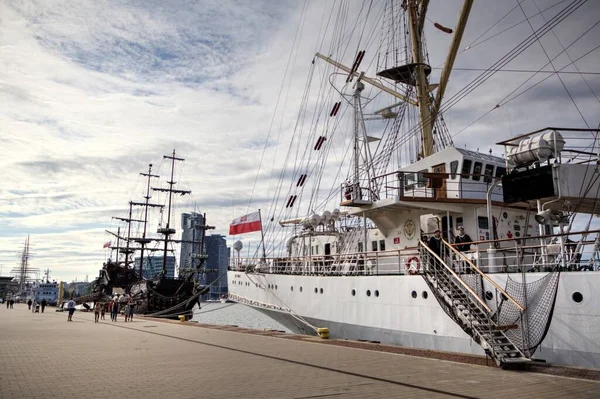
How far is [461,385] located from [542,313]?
432cm

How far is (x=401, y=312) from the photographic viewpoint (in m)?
14.7

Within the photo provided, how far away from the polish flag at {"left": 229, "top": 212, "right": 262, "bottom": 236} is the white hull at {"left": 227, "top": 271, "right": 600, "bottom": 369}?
2747mm

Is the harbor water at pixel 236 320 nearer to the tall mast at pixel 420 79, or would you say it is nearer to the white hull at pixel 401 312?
the white hull at pixel 401 312

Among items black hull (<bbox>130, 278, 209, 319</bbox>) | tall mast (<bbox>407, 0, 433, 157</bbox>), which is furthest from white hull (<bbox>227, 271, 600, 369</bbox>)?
black hull (<bbox>130, 278, 209, 319</bbox>)

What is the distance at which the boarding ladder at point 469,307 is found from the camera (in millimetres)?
10102

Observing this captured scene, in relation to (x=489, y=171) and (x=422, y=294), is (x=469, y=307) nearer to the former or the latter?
(x=422, y=294)

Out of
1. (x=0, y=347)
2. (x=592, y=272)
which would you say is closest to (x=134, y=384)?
(x=0, y=347)

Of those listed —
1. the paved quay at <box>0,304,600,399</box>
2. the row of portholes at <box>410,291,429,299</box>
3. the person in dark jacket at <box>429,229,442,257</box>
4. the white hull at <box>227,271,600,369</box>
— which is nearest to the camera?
the paved quay at <box>0,304,600,399</box>

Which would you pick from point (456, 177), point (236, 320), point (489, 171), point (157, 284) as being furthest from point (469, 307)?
point (236, 320)

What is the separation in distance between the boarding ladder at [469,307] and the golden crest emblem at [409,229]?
9.93ft

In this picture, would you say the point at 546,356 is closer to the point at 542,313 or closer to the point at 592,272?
the point at 542,313

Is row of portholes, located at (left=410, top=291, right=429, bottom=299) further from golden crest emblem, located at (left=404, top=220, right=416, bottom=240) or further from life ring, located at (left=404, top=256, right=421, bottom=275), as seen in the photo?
golden crest emblem, located at (left=404, top=220, right=416, bottom=240)

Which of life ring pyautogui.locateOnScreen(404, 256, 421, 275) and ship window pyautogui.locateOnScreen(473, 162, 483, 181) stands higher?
ship window pyautogui.locateOnScreen(473, 162, 483, 181)

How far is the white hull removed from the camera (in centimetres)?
1059
